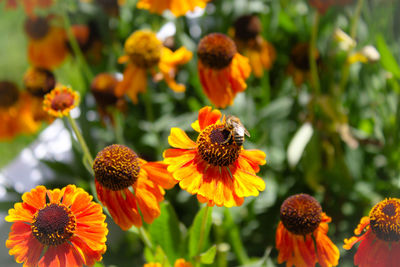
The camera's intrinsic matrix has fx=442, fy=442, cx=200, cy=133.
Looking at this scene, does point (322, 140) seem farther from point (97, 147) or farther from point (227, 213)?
point (97, 147)

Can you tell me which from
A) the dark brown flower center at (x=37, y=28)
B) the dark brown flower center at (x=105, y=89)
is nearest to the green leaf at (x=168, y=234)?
the dark brown flower center at (x=105, y=89)

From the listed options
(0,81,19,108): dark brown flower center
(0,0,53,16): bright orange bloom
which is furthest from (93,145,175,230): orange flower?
(0,0,53,16): bright orange bloom

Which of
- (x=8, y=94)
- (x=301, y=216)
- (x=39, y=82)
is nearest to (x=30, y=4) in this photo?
(x=8, y=94)

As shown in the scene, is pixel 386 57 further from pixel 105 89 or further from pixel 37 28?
pixel 37 28

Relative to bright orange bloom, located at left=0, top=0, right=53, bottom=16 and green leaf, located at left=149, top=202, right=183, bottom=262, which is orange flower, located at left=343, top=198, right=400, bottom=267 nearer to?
green leaf, located at left=149, top=202, right=183, bottom=262

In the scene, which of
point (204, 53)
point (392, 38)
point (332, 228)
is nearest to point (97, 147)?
point (204, 53)
